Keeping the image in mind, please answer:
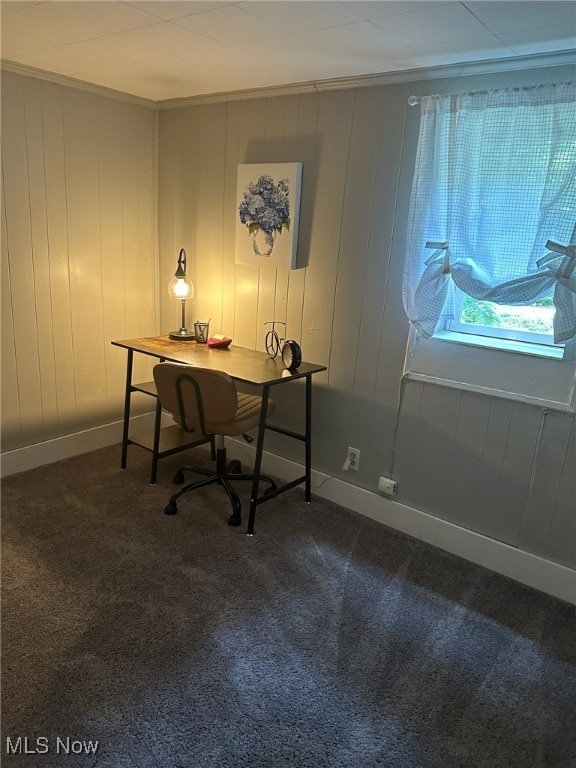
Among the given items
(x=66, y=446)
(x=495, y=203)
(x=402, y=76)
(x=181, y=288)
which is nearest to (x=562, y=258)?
(x=495, y=203)

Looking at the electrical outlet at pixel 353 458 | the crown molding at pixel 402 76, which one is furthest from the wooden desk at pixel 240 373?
the crown molding at pixel 402 76

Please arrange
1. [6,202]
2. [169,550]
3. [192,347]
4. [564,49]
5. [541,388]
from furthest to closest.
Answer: [192,347] < [6,202] < [169,550] < [541,388] < [564,49]

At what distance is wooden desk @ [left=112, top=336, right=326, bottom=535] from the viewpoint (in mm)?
2604

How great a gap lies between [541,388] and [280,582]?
137 cm

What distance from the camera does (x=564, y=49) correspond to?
6.37 feet

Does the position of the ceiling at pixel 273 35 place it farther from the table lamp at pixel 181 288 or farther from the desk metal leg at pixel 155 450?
the desk metal leg at pixel 155 450

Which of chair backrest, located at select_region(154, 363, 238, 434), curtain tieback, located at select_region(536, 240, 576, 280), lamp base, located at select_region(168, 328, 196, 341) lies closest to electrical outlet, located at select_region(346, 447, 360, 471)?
chair backrest, located at select_region(154, 363, 238, 434)

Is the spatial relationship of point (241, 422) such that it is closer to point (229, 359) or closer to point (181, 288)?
point (229, 359)

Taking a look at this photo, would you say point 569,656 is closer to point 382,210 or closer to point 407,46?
point 382,210

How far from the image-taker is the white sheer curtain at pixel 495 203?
2025mm

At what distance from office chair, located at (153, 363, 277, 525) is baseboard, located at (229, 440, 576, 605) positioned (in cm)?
43

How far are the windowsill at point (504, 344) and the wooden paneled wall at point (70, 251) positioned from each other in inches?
80.8

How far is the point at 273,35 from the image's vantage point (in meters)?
1.97

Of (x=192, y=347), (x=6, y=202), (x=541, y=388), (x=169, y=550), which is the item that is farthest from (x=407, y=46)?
(x=169, y=550)
